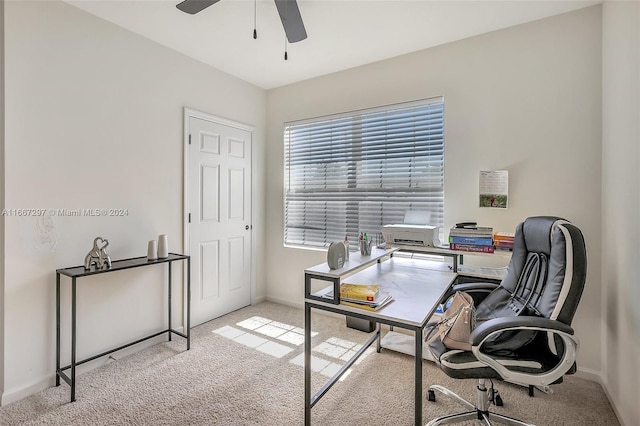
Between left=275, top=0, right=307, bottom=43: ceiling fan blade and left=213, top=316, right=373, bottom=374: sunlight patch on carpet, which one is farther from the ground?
left=275, top=0, right=307, bottom=43: ceiling fan blade

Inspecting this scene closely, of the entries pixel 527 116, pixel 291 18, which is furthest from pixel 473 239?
pixel 291 18

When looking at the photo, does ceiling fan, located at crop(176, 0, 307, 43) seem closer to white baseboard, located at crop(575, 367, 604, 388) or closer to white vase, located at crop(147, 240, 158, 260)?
white vase, located at crop(147, 240, 158, 260)

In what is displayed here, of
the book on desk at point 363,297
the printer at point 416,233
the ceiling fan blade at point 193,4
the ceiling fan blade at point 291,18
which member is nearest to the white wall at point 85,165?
the ceiling fan blade at point 193,4

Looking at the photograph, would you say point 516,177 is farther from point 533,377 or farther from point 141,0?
point 141,0

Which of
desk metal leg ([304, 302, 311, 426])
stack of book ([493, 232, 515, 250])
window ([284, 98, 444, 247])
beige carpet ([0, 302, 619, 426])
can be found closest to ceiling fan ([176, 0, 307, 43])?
window ([284, 98, 444, 247])

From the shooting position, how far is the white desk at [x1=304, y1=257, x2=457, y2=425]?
1418mm

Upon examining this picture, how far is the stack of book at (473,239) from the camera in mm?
2229

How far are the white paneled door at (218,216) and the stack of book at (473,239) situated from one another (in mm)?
2336

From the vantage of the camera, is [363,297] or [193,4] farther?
[193,4]

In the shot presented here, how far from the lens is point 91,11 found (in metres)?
2.32

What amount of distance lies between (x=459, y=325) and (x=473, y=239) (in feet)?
3.14

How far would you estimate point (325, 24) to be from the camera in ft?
8.06

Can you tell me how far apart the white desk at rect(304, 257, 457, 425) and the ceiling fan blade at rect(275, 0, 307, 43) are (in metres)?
1.75

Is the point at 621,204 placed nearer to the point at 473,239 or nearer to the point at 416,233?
the point at 473,239
